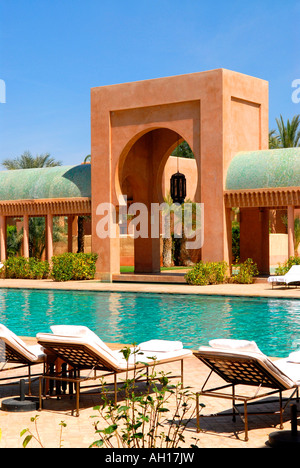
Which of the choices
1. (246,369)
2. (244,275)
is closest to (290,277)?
(244,275)

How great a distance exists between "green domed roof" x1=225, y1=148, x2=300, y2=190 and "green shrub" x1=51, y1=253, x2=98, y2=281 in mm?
5537

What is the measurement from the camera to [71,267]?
881 inches

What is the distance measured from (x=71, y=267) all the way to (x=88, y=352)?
54.9ft

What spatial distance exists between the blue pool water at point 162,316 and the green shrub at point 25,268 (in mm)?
5124

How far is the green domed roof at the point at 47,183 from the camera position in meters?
24.0

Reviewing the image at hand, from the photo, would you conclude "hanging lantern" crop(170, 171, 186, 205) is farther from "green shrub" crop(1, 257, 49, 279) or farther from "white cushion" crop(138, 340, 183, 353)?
"white cushion" crop(138, 340, 183, 353)

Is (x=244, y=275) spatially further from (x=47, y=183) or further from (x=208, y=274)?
(x=47, y=183)

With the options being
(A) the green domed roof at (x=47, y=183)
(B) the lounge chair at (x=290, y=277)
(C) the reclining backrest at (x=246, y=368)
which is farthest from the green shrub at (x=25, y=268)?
(C) the reclining backrest at (x=246, y=368)

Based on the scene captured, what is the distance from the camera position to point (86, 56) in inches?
968


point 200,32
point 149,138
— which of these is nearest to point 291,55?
point 200,32

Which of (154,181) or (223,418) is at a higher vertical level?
(154,181)

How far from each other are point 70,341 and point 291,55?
1773 centimetres

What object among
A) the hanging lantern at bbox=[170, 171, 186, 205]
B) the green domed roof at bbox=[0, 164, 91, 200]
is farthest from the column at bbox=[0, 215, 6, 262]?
the hanging lantern at bbox=[170, 171, 186, 205]
